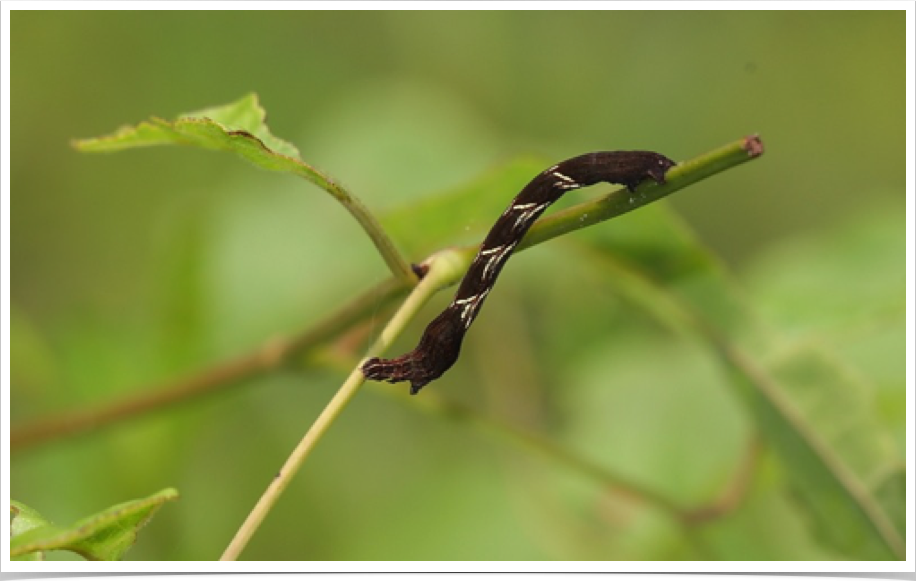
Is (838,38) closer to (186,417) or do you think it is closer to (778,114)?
(778,114)

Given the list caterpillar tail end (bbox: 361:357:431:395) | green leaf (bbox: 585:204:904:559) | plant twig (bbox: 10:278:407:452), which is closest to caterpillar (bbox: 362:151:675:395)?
caterpillar tail end (bbox: 361:357:431:395)

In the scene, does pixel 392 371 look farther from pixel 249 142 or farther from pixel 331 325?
pixel 331 325

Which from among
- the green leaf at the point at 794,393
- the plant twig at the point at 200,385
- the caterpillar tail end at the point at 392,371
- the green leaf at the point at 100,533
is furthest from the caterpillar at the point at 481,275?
the green leaf at the point at 794,393

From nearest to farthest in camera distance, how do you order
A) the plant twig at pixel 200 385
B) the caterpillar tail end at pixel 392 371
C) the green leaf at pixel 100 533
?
the green leaf at pixel 100 533 < the caterpillar tail end at pixel 392 371 < the plant twig at pixel 200 385

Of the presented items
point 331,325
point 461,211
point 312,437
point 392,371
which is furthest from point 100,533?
point 461,211

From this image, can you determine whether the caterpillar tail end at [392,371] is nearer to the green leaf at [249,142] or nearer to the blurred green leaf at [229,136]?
the green leaf at [249,142]

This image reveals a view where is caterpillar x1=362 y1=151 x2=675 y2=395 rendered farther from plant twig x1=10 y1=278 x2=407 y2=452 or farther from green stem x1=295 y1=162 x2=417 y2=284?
plant twig x1=10 y1=278 x2=407 y2=452
